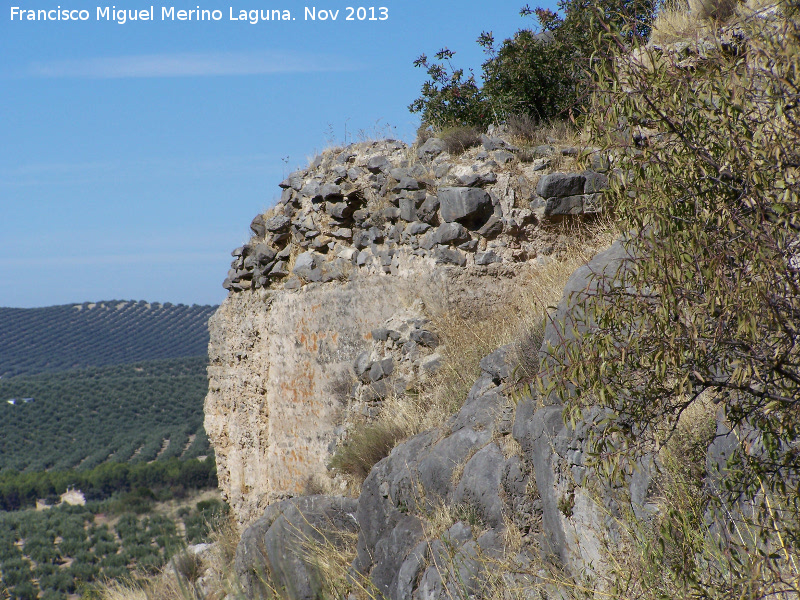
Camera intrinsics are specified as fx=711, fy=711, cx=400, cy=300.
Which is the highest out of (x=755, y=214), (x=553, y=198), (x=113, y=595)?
(x=553, y=198)

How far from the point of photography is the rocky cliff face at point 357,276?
7.20 metres

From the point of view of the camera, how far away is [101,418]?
47312 mm

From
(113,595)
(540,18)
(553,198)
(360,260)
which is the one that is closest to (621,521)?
(553,198)

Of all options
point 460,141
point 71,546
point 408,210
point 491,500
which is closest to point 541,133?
point 460,141

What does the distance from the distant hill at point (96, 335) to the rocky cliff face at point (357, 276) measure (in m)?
61.6

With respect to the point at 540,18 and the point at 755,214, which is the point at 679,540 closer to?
the point at 755,214

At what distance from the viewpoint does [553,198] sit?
23.7 feet

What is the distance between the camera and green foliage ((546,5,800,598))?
8.03ft

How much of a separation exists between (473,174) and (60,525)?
28955 mm

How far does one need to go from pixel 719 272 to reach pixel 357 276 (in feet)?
18.6

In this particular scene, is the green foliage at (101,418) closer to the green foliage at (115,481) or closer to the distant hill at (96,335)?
the green foliage at (115,481)

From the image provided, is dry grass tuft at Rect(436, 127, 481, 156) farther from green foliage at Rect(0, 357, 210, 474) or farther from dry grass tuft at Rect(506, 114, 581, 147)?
green foliage at Rect(0, 357, 210, 474)

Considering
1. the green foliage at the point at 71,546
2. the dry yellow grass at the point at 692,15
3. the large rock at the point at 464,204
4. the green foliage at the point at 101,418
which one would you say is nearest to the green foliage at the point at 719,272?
the large rock at the point at 464,204

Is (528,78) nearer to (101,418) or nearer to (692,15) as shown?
(692,15)
